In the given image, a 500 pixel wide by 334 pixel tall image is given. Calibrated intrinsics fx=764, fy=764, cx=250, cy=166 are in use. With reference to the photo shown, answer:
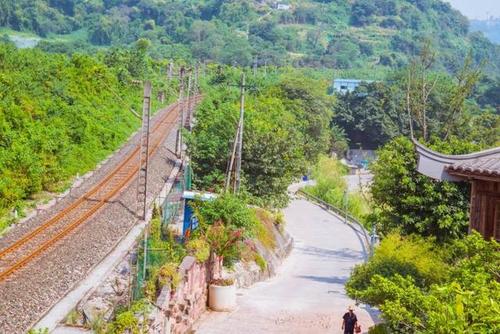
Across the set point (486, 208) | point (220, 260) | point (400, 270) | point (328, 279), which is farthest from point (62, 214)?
point (486, 208)

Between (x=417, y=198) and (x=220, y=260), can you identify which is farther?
(x=417, y=198)

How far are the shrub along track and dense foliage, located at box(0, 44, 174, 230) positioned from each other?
119 cm

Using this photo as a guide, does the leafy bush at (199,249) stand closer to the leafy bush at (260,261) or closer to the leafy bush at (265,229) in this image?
the leafy bush at (260,261)

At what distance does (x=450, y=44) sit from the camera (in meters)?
192

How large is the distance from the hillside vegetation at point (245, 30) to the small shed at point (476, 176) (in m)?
104

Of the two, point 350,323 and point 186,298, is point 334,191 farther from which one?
point 350,323

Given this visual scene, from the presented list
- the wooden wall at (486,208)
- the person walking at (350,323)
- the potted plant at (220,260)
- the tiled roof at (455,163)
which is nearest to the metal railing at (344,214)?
the potted plant at (220,260)

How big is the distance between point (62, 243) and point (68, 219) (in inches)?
121

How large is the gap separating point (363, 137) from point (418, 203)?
55.9m

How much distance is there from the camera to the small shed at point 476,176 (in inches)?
398

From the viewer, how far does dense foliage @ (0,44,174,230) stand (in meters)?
24.7

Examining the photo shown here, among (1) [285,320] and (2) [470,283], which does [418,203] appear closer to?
(1) [285,320]

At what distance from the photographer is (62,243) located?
62.7 ft

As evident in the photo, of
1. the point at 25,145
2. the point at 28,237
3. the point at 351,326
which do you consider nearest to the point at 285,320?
the point at 351,326
